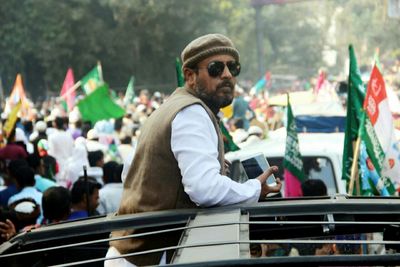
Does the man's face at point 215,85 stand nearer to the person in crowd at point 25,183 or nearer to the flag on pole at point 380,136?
the flag on pole at point 380,136

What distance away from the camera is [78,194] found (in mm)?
6953

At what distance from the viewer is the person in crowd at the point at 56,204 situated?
6.22 metres

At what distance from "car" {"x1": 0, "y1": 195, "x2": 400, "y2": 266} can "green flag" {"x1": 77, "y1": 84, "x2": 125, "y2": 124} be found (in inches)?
432

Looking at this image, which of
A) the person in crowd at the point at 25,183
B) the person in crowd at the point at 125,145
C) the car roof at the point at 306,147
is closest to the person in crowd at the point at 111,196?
the person in crowd at the point at 25,183

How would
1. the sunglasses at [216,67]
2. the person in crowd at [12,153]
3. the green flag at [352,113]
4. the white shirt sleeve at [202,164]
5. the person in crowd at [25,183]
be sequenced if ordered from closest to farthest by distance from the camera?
the white shirt sleeve at [202,164] < the sunglasses at [216,67] < the green flag at [352,113] < the person in crowd at [25,183] < the person in crowd at [12,153]

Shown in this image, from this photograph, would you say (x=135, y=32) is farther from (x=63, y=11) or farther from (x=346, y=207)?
(x=346, y=207)

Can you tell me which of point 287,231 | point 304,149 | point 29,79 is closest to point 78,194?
point 304,149

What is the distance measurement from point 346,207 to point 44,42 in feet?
136

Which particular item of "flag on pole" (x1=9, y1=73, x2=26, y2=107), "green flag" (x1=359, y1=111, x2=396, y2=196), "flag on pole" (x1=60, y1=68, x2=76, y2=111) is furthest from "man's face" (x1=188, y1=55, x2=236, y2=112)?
"flag on pole" (x1=9, y1=73, x2=26, y2=107)

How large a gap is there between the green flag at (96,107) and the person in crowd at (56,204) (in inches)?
327

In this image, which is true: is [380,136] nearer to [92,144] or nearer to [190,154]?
[190,154]

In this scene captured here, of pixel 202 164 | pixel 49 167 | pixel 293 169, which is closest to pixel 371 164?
pixel 293 169

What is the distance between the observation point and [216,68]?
3385 mm

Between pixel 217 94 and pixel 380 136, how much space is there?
14.2 ft
